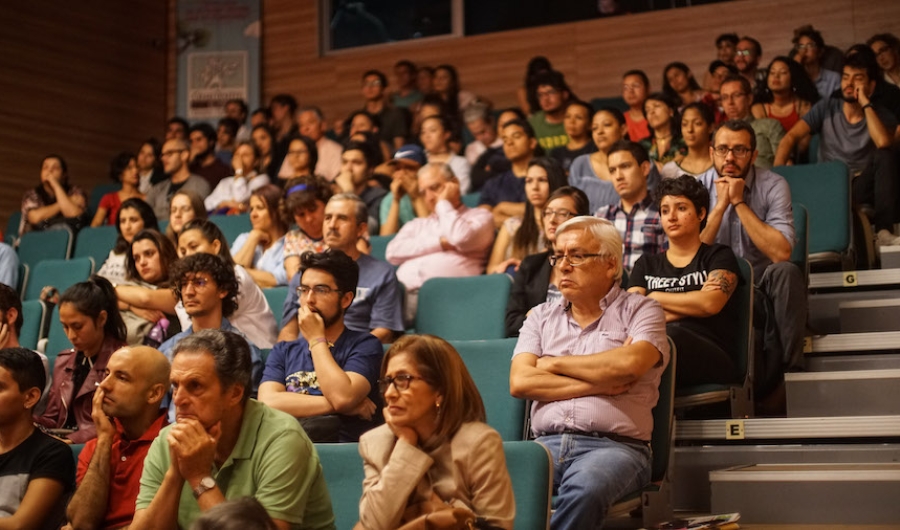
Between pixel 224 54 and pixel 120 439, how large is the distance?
5728 millimetres

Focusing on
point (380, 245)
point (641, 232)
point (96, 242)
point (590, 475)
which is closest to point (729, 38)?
point (380, 245)

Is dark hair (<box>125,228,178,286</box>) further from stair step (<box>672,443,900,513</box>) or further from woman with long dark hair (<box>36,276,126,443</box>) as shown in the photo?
stair step (<box>672,443,900,513</box>)

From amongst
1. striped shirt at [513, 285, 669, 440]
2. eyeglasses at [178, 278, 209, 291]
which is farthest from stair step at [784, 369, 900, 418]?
eyeglasses at [178, 278, 209, 291]

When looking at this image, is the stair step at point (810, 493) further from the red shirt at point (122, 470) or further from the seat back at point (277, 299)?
the seat back at point (277, 299)

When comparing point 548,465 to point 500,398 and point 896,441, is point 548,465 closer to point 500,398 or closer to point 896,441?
point 500,398

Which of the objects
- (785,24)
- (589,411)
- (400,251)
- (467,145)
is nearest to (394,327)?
(400,251)

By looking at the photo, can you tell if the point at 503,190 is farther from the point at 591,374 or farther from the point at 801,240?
the point at 591,374

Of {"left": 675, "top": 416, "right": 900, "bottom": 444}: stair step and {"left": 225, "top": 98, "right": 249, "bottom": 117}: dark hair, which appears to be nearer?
{"left": 675, "top": 416, "right": 900, "bottom": 444}: stair step

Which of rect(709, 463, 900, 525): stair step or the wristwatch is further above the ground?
the wristwatch

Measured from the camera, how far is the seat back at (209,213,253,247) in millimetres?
5098

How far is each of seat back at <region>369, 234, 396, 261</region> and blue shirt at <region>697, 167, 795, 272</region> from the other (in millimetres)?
1480

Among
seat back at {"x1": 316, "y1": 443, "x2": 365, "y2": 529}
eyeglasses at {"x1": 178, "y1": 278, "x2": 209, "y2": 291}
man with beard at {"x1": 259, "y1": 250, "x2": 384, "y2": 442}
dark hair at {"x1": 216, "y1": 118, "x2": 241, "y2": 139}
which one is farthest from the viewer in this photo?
dark hair at {"x1": 216, "y1": 118, "x2": 241, "y2": 139}

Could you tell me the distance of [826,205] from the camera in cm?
398

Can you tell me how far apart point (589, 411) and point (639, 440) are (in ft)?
0.45
